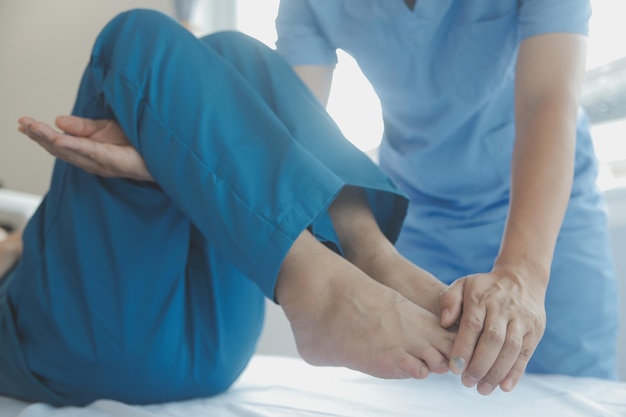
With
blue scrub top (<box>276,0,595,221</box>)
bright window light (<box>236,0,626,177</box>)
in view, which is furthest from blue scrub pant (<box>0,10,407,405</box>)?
bright window light (<box>236,0,626,177</box>)

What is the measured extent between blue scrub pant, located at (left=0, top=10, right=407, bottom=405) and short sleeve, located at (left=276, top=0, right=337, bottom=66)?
314 millimetres

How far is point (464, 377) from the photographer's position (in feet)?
1.88

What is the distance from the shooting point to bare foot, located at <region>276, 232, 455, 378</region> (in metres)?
0.58

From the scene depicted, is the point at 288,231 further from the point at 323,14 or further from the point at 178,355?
the point at 323,14

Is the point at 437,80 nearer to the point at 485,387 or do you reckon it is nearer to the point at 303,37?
the point at 303,37

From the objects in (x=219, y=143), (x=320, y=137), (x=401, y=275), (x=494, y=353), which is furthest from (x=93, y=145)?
(x=494, y=353)

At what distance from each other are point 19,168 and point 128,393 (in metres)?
1.99

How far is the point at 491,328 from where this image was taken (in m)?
0.56

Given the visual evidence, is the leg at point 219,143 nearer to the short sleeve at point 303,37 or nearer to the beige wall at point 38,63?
the short sleeve at point 303,37

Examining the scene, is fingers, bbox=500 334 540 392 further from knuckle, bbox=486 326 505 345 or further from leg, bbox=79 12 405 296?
leg, bbox=79 12 405 296

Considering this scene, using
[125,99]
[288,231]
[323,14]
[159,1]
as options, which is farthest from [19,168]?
[288,231]

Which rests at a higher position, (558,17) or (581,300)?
(558,17)

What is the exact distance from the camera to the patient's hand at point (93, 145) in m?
0.69

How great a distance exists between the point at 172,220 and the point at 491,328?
404mm
